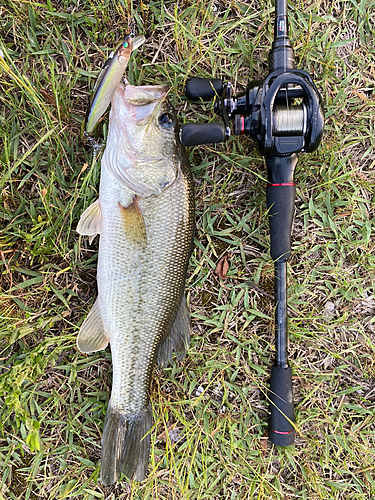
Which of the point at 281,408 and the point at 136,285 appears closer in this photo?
the point at 136,285

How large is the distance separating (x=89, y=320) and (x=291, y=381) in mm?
1602

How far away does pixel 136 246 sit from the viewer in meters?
2.17

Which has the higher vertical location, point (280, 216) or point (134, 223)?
point (134, 223)

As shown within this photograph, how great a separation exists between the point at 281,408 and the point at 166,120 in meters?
2.23

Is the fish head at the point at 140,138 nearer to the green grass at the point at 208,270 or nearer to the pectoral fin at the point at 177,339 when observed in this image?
the green grass at the point at 208,270

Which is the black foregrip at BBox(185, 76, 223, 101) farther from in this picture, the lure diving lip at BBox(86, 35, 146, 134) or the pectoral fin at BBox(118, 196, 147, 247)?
the pectoral fin at BBox(118, 196, 147, 247)

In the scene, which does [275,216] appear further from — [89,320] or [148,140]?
[89,320]

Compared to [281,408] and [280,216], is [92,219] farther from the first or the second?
[281,408]

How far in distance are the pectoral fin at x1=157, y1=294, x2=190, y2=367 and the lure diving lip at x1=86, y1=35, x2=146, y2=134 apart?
4.63 ft

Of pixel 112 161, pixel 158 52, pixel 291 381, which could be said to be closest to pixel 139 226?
pixel 112 161

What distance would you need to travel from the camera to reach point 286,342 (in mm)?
2539

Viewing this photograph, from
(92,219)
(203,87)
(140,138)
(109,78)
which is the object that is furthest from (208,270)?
(109,78)

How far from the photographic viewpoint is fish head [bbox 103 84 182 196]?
83.7 inches

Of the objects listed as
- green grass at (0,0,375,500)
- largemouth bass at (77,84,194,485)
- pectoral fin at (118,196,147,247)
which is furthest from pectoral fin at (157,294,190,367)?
pectoral fin at (118,196,147,247)
